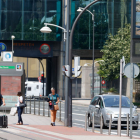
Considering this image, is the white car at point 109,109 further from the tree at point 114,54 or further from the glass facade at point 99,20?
the glass facade at point 99,20

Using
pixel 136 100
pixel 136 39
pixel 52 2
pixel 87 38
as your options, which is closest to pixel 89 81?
pixel 87 38

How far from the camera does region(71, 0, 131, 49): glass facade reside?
52938 millimetres

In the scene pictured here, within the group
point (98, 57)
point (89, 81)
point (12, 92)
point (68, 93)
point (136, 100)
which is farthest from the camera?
point (89, 81)

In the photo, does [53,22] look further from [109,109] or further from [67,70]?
[109,109]

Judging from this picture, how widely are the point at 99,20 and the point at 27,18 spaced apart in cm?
842

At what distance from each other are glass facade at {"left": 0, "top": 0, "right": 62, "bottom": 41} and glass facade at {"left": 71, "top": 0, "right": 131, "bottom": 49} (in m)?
2.30

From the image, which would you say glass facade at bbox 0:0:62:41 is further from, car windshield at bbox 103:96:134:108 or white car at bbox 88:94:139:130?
car windshield at bbox 103:96:134:108

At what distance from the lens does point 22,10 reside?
51938mm

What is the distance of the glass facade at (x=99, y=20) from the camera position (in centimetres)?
5294

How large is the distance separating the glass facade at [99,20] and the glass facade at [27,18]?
90.6 inches

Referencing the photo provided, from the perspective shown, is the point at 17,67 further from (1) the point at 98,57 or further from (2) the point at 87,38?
(1) the point at 98,57

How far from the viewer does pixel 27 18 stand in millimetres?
52000

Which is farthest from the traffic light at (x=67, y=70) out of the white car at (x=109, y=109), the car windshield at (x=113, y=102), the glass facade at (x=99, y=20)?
the glass facade at (x=99, y=20)

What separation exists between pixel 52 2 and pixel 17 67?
1106 inches
